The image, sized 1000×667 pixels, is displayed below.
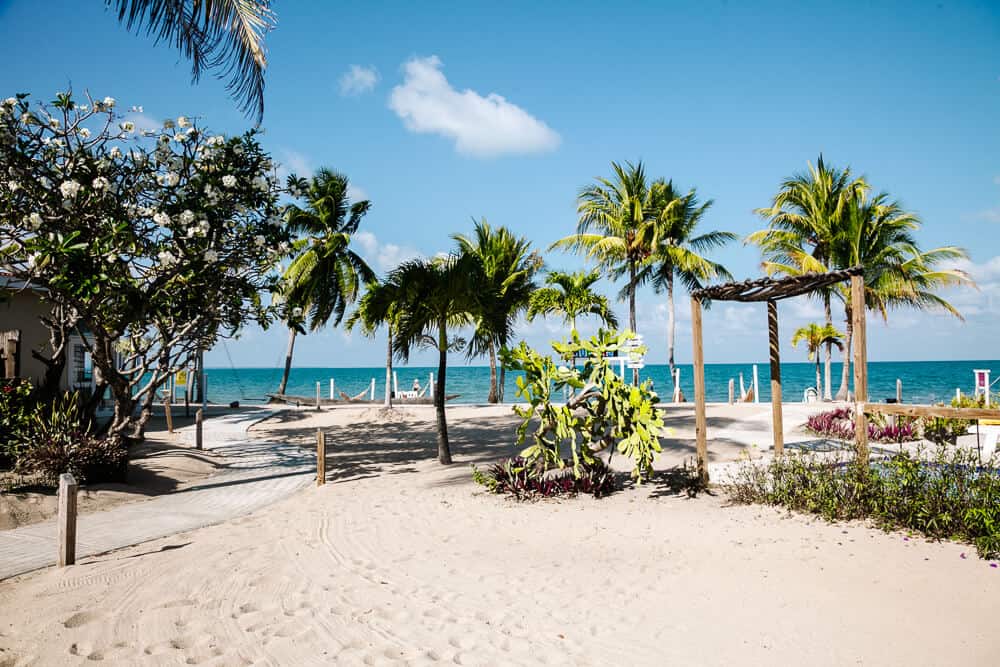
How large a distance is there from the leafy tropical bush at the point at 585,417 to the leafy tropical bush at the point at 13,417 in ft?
24.2

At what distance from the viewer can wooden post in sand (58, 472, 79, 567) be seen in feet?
20.0

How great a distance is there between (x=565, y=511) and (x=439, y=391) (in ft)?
15.7

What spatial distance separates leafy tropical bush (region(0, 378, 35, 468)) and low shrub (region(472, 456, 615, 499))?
7.40 m

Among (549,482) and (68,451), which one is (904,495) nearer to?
(549,482)

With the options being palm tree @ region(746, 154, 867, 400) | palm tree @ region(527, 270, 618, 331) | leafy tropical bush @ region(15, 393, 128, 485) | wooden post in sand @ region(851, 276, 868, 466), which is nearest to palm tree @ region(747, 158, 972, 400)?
palm tree @ region(746, 154, 867, 400)

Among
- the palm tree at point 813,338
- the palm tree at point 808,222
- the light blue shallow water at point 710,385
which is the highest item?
the palm tree at point 808,222

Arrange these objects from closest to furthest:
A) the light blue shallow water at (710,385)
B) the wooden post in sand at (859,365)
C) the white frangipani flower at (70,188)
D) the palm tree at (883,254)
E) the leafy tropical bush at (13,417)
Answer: the white frangipani flower at (70,188) < the wooden post in sand at (859,365) < the leafy tropical bush at (13,417) < the palm tree at (883,254) < the light blue shallow water at (710,385)

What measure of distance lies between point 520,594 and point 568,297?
19713mm

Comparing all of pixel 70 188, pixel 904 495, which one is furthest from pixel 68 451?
pixel 904 495

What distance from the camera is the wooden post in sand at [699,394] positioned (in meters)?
9.31

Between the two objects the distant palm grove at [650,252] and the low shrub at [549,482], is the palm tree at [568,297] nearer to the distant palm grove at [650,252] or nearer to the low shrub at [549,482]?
the distant palm grove at [650,252]

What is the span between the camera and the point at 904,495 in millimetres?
6930

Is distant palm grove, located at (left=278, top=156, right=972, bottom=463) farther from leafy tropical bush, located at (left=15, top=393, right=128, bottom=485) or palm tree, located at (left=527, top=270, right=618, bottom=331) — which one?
leafy tropical bush, located at (left=15, top=393, right=128, bottom=485)

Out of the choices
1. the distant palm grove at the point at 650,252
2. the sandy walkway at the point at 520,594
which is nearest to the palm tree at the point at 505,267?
the distant palm grove at the point at 650,252
